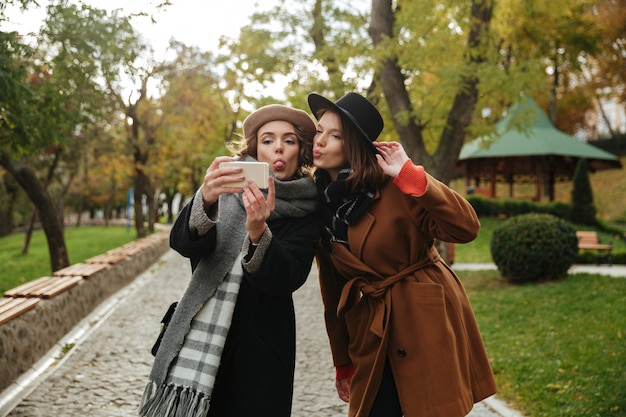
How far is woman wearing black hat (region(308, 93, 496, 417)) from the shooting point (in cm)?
256

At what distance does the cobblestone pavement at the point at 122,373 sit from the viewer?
5.01 metres

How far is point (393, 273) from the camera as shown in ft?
8.76

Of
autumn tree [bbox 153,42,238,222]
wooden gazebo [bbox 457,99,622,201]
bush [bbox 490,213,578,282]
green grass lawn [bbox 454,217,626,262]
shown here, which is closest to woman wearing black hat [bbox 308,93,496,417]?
bush [bbox 490,213,578,282]

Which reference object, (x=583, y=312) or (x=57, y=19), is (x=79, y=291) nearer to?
Answer: (x=57, y=19)

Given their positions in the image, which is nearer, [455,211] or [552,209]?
[455,211]

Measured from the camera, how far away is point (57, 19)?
6.67m

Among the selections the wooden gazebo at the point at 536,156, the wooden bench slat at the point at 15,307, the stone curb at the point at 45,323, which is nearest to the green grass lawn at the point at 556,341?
the stone curb at the point at 45,323

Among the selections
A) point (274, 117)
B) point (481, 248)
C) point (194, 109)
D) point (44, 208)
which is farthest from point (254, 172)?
point (194, 109)

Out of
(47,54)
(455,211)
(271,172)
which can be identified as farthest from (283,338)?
(47,54)

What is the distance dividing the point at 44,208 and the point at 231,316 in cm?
1102

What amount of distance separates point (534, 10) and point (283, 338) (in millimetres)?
9591

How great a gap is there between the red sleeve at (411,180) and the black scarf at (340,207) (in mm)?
190

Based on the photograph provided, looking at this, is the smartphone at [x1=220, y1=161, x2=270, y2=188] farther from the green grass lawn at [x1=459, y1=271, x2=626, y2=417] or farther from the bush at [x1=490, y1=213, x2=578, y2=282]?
the bush at [x1=490, y1=213, x2=578, y2=282]

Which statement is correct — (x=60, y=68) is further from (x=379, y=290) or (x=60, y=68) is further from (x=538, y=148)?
(x=538, y=148)
